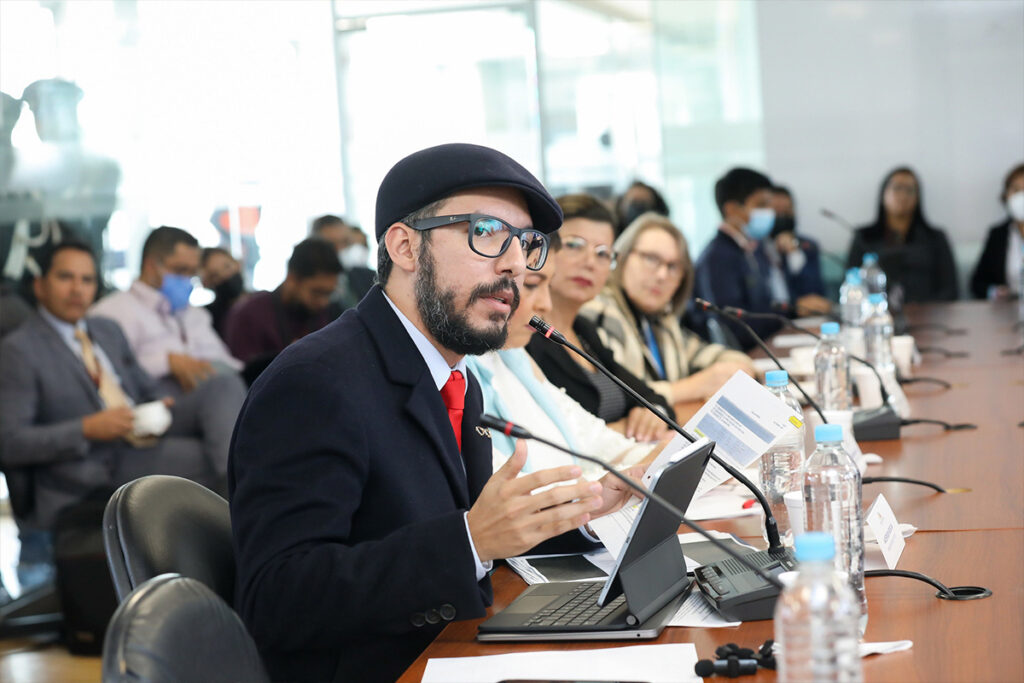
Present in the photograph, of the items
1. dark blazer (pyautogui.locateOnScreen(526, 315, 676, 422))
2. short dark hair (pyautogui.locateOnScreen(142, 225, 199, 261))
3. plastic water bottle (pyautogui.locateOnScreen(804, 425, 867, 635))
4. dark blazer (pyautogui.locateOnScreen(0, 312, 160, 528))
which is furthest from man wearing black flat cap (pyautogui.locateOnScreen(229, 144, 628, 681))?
short dark hair (pyautogui.locateOnScreen(142, 225, 199, 261))

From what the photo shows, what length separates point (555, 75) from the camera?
774 cm

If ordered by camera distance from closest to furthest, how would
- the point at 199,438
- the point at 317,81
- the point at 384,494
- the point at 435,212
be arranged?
the point at 384,494, the point at 435,212, the point at 199,438, the point at 317,81

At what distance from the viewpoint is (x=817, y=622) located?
2.83ft

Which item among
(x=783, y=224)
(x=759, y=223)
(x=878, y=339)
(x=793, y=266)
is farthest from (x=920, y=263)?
(x=878, y=339)

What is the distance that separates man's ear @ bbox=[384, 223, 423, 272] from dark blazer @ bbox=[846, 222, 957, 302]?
20.2ft

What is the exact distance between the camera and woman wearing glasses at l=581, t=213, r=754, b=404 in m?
3.52

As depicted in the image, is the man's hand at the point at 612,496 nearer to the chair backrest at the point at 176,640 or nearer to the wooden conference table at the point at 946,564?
the wooden conference table at the point at 946,564

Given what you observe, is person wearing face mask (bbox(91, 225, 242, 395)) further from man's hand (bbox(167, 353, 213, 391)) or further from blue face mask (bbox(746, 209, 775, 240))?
blue face mask (bbox(746, 209, 775, 240))

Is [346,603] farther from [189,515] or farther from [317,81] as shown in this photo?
[317,81]

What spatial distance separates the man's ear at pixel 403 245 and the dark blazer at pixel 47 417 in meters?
2.32

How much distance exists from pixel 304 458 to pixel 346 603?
180 millimetres

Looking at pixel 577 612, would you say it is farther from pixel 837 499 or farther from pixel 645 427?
pixel 645 427

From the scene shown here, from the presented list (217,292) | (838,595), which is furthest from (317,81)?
(838,595)

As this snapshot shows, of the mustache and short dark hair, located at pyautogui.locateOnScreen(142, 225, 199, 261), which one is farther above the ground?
short dark hair, located at pyautogui.locateOnScreen(142, 225, 199, 261)
